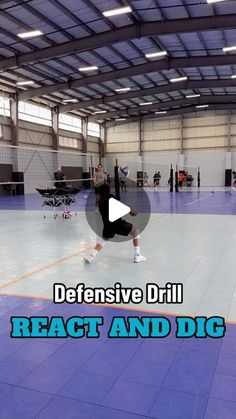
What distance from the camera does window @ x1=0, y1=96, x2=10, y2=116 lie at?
24.8m

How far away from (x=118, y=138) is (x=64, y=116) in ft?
28.5

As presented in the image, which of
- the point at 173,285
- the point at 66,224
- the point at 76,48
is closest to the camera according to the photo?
the point at 173,285

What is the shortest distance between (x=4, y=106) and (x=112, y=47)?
9.95 meters

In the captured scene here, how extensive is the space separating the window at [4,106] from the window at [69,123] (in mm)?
6834

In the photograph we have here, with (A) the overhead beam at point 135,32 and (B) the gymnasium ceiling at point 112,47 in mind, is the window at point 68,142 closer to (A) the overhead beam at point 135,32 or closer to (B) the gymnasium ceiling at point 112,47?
(B) the gymnasium ceiling at point 112,47

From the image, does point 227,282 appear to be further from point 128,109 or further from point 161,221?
point 128,109

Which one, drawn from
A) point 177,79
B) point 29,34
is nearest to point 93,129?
point 177,79

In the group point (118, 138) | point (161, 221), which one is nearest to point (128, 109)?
point (118, 138)

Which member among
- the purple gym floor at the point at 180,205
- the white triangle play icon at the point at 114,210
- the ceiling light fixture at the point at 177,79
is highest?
the ceiling light fixture at the point at 177,79

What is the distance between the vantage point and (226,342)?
303 centimetres

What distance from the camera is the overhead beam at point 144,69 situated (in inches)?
801

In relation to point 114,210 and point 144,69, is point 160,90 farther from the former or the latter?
point 114,210

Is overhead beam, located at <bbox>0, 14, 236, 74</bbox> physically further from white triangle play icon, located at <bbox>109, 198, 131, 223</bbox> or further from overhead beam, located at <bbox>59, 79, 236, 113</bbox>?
white triangle play icon, located at <bbox>109, 198, 131, 223</bbox>

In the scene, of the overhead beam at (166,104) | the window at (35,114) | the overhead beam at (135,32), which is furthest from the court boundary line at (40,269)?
the overhead beam at (166,104)
